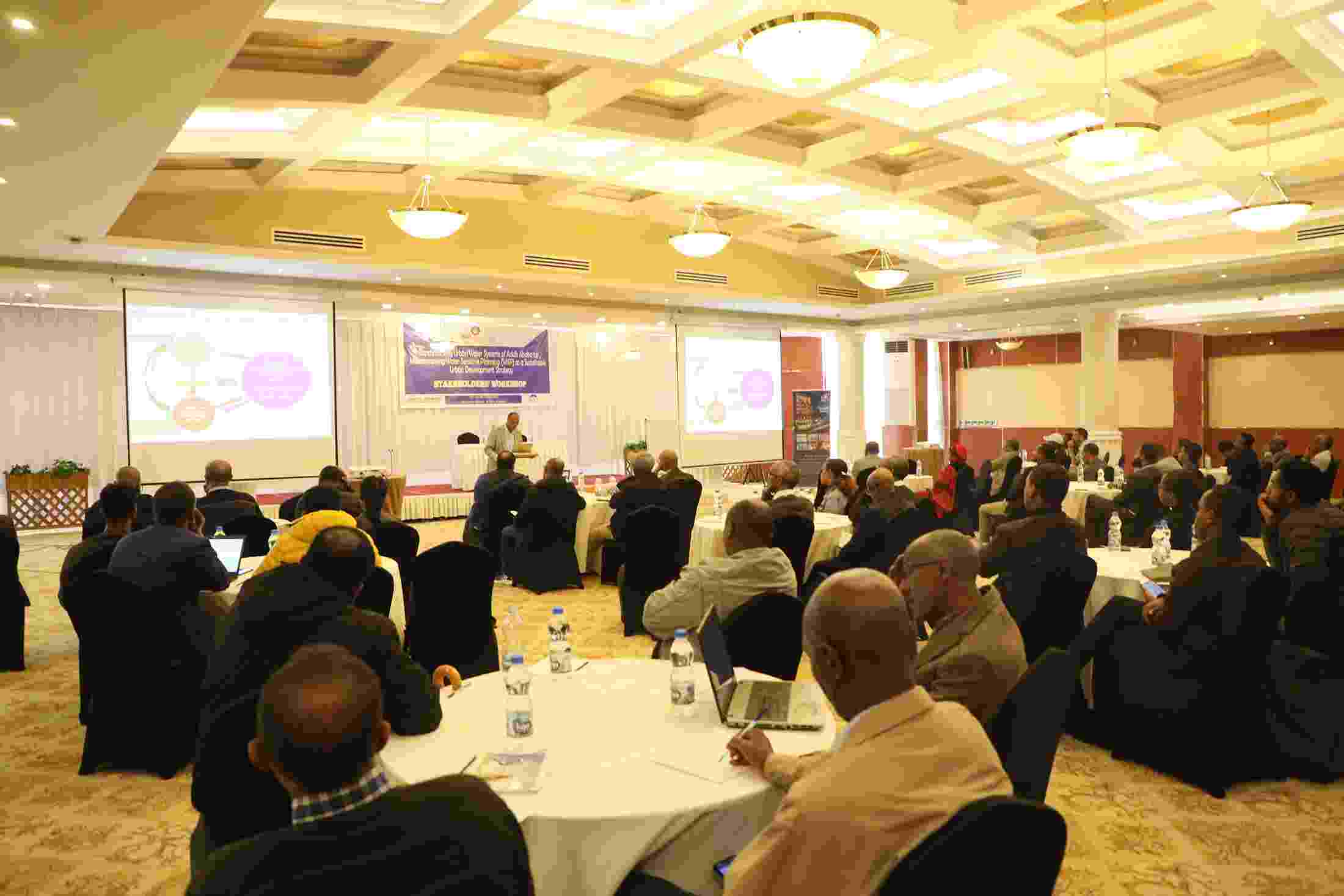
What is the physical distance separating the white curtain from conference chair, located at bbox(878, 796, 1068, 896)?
47.6 feet

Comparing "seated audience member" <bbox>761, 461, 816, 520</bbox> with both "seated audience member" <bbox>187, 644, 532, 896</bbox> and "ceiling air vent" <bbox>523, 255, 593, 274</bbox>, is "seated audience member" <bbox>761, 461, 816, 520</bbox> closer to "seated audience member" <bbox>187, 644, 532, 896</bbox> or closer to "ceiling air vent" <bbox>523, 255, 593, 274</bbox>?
"seated audience member" <bbox>187, 644, 532, 896</bbox>

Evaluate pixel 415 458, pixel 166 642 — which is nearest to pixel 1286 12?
pixel 166 642

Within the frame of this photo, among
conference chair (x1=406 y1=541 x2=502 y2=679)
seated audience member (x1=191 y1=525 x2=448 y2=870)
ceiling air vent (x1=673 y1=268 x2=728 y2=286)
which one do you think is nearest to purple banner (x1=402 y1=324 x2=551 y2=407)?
ceiling air vent (x1=673 y1=268 x2=728 y2=286)

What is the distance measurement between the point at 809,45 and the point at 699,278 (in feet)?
28.4

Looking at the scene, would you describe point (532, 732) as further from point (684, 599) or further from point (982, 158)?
point (982, 158)

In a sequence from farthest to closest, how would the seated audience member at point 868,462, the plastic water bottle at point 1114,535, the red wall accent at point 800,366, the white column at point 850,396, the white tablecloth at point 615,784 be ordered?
1. the red wall accent at point 800,366
2. the white column at point 850,396
3. the seated audience member at point 868,462
4. the plastic water bottle at point 1114,535
5. the white tablecloth at point 615,784

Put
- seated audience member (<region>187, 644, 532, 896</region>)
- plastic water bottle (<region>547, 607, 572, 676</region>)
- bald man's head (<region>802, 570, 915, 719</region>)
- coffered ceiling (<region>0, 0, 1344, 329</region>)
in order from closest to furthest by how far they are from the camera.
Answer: seated audience member (<region>187, 644, 532, 896</region>)
bald man's head (<region>802, 570, 915, 719</region>)
plastic water bottle (<region>547, 607, 572, 676</region>)
coffered ceiling (<region>0, 0, 1344, 329</region>)

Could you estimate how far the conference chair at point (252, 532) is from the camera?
6203 millimetres

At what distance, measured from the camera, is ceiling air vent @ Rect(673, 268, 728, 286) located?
13945 millimetres

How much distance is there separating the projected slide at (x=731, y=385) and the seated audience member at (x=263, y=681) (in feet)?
44.8

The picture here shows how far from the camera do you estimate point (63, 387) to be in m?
14.0

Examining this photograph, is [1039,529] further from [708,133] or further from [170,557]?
[708,133]

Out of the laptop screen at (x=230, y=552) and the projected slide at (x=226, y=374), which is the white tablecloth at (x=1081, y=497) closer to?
the laptop screen at (x=230, y=552)

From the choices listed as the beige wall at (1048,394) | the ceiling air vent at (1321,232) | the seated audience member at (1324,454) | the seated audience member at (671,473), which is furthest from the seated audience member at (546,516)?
the beige wall at (1048,394)
